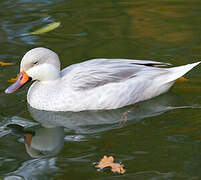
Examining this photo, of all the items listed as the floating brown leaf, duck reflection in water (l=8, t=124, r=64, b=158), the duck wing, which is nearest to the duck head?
the duck wing

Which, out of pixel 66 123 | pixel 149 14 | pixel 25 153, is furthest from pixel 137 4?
pixel 25 153

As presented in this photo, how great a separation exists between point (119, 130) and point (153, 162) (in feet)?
3.53

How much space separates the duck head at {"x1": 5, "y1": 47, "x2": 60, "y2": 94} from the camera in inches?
290

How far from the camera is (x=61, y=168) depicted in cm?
591

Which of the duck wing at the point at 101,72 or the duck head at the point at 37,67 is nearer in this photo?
the duck head at the point at 37,67

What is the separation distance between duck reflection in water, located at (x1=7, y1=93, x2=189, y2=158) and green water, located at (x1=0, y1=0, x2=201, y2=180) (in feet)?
0.05

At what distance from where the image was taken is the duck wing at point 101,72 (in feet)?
24.5

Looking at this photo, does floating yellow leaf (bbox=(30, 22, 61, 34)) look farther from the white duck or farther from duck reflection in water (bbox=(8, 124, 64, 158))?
duck reflection in water (bbox=(8, 124, 64, 158))

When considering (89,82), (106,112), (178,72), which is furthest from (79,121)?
(178,72)

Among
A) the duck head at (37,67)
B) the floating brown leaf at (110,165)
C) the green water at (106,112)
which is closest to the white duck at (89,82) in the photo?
the duck head at (37,67)

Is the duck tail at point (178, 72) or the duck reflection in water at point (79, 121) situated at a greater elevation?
the duck tail at point (178, 72)

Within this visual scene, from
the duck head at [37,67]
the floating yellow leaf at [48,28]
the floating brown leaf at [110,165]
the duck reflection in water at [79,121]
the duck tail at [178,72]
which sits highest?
the duck head at [37,67]

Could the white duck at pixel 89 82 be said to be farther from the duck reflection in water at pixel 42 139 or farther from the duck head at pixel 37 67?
the duck reflection in water at pixel 42 139

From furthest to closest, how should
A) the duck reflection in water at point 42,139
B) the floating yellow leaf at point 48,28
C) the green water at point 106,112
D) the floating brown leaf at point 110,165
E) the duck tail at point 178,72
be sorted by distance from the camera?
the floating yellow leaf at point 48,28
the duck tail at point 178,72
the duck reflection in water at point 42,139
the green water at point 106,112
the floating brown leaf at point 110,165
